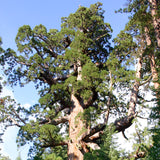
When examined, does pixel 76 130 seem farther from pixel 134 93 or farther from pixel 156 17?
pixel 156 17

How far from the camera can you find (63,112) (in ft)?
44.5

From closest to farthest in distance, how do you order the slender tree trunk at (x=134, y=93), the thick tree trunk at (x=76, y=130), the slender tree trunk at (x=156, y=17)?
the slender tree trunk at (x=156, y=17)
the thick tree trunk at (x=76, y=130)
the slender tree trunk at (x=134, y=93)

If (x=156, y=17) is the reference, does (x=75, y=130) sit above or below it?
below

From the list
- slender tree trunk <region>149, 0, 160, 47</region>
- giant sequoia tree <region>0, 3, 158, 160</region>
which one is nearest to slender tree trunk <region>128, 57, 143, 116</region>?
giant sequoia tree <region>0, 3, 158, 160</region>

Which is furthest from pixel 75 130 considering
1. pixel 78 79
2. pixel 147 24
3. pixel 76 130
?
pixel 147 24

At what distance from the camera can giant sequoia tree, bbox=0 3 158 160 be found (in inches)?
416

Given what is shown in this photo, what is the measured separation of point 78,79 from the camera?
41.7ft

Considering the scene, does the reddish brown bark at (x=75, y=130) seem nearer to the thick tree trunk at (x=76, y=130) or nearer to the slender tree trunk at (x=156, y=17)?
the thick tree trunk at (x=76, y=130)

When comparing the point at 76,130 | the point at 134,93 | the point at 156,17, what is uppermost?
the point at 156,17

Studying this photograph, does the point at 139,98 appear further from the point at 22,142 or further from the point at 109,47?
the point at 22,142

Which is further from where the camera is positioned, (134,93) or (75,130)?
(134,93)

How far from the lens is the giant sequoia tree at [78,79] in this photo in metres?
10.6

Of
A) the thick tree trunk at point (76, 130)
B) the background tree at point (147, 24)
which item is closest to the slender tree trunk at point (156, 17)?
the background tree at point (147, 24)

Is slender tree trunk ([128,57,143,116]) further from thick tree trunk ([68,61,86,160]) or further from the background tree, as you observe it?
thick tree trunk ([68,61,86,160])
